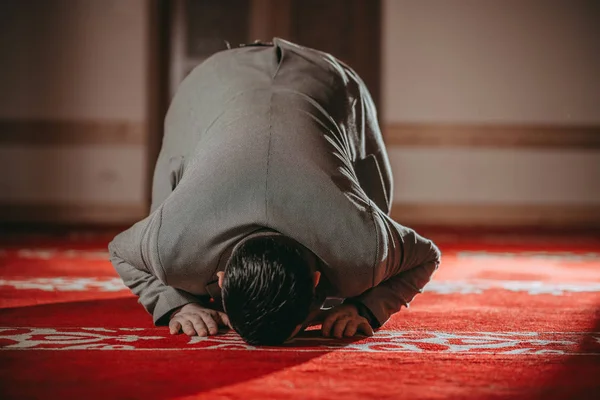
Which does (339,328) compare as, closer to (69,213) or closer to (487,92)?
(69,213)

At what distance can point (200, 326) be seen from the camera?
1.58m

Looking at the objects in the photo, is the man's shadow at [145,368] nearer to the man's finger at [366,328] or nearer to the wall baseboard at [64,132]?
the man's finger at [366,328]

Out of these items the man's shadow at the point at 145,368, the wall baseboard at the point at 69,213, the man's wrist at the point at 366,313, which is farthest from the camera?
the wall baseboard at the point at 69,213

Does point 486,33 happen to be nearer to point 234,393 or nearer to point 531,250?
point 531,250

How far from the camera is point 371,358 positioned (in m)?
1.37

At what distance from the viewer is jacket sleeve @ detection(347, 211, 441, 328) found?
1.54m

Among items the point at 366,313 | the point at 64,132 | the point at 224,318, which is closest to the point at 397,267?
the point at 366,313

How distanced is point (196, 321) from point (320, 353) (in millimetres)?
319

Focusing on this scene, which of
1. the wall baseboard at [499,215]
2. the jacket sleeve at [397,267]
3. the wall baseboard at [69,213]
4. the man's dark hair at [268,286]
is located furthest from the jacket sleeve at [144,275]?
the wall baseboard at [499,215]

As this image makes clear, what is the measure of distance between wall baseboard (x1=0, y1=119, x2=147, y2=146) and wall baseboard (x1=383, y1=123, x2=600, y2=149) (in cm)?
213

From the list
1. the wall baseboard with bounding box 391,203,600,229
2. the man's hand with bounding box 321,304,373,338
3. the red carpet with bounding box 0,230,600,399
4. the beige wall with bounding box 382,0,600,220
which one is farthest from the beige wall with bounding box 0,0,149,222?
the man's hand with bounding box 321,304,373,338

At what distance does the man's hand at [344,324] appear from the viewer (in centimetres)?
157

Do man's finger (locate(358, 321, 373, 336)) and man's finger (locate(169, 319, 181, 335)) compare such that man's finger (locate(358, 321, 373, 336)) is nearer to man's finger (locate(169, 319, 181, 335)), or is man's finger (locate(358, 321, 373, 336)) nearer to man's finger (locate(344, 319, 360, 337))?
man's finger (locate(344, 319, 360, 337))

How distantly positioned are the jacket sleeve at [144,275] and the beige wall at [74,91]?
177 inches
